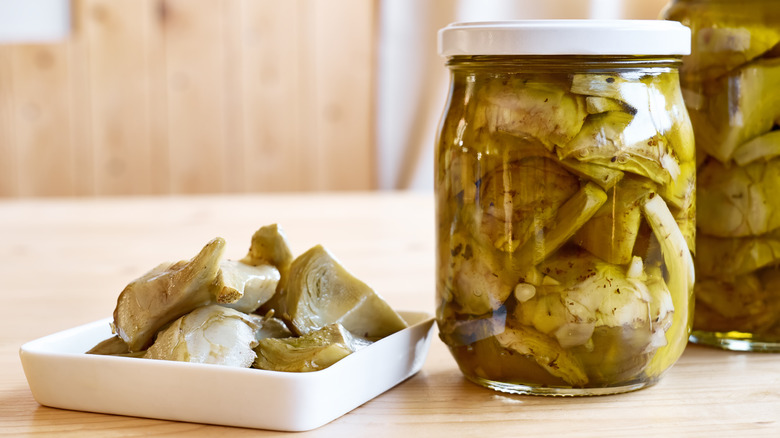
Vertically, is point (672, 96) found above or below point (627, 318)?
above

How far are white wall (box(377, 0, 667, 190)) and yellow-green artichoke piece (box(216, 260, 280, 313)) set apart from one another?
6.65ft

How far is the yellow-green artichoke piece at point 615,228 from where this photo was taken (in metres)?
0.55

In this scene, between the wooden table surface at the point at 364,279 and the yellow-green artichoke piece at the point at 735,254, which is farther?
the yellow-green artichoke piece at the point at 735,254

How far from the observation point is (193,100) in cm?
286

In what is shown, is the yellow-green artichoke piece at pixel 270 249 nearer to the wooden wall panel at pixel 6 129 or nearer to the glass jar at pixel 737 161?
the glass jar at pixel 737 161

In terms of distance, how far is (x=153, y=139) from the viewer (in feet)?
9.52

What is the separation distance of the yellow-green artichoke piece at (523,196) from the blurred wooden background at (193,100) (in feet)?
7.39

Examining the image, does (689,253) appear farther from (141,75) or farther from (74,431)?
(141,75)

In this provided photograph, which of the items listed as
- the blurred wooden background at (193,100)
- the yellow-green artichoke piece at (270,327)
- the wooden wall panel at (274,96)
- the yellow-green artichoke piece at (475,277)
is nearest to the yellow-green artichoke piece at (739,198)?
the yellow-green artichoke piece at (475,277)

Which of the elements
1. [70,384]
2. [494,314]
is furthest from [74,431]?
[494,314]

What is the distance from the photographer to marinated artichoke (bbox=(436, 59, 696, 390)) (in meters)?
0.55

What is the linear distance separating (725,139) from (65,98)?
8.34ft

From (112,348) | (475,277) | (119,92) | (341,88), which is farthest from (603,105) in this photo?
(119,92)

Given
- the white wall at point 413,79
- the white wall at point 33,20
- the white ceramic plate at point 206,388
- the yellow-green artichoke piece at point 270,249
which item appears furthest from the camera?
the white wall at point 33,20
